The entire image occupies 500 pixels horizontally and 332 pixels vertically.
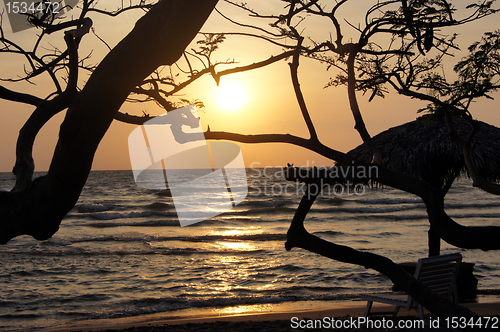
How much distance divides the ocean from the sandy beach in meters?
0.39

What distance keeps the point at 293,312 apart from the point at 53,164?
18.7 feet

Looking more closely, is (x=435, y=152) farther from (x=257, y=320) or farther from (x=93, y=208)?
(x=93, y=208)

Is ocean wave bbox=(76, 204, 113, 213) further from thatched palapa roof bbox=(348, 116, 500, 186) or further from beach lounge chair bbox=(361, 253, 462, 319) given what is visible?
beach lounge chair bbox=(361, 253, 462, 319)

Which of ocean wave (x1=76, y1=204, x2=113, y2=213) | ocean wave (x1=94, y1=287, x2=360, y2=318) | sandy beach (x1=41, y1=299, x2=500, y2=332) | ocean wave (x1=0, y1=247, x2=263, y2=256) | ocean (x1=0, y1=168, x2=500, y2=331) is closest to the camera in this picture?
sandy beach (x1=41, y1=299, x2=500, y2=332)

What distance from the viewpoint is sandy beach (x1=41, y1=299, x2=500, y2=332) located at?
224 inches

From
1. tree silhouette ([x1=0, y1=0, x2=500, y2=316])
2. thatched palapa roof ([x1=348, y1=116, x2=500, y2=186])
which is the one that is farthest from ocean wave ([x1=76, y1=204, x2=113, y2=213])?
tree silhouette ([x1=0, y1=0, x2=500, y2=316])

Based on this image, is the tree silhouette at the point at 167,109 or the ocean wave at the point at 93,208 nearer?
the tree silhouette at the point at 167,109

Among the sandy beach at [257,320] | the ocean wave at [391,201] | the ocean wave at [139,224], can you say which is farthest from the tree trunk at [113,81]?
the ocean wave at [391,201]

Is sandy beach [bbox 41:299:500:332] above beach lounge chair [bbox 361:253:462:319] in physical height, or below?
below

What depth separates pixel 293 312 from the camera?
7.14 m

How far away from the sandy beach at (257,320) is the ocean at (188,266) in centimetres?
39

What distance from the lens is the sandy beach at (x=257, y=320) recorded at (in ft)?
18.7

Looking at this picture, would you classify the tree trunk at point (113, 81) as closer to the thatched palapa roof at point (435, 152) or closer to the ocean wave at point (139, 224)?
the thatched palapa roof at point (435, 152)

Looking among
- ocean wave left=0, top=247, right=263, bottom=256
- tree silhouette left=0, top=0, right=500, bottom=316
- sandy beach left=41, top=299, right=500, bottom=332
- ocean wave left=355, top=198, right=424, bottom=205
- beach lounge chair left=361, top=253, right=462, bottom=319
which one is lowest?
ocean wave left=0, top=247, right=263, bottom=256
